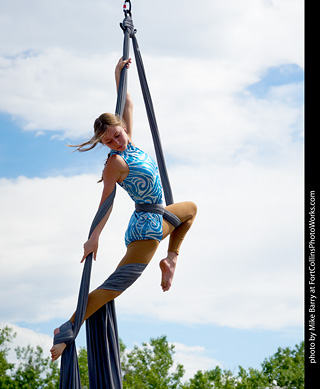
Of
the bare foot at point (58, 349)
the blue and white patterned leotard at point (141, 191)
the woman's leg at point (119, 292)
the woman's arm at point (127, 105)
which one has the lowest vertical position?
the bare foot at point (58, 349)

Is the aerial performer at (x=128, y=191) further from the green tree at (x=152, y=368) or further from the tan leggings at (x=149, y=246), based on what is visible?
the green tree at (x=152, y=368)

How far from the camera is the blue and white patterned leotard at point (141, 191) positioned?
4762 millimetres

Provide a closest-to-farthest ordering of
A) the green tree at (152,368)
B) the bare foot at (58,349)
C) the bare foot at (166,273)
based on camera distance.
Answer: the bare foot at (58,349)
the bare foot at (166,273)
the green tree at (152,368)

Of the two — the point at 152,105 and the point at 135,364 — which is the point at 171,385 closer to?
the point at 135,364

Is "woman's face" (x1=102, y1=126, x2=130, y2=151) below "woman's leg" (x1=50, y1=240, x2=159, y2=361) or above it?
above

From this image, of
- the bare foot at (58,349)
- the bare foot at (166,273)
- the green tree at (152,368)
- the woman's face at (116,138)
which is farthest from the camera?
the green tree at (152,368)

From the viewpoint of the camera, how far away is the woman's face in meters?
4.72

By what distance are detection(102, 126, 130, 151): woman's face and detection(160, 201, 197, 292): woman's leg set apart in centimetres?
67

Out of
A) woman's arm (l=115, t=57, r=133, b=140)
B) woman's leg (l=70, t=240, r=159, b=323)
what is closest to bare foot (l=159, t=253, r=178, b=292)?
woman's leg (l=70, t=240, r=159, b=323)

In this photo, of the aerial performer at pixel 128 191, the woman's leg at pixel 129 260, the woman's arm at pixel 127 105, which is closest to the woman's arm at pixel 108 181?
the aerial performer at pixel 128 191

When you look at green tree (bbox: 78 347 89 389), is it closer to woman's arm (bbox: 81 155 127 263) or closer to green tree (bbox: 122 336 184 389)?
green tree (bbox: 122 336 184 389)

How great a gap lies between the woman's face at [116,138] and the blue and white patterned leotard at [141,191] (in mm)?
59

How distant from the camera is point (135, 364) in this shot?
49.4ft
